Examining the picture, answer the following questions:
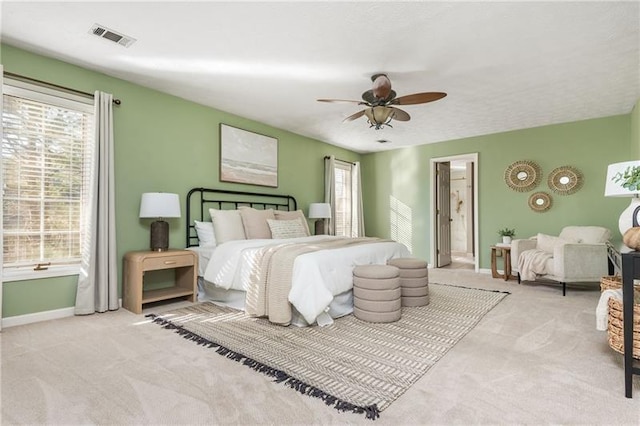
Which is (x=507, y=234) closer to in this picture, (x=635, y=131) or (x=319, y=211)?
(x=635, y=131)

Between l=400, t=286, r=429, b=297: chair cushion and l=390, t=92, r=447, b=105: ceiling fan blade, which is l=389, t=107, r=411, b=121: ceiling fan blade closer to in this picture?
l=390, t=92, r=447, b=105: ceiling fan blade

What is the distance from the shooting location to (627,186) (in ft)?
6.68

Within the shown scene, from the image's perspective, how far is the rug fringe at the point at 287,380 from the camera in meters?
1.66

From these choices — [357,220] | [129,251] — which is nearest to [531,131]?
[357,220]

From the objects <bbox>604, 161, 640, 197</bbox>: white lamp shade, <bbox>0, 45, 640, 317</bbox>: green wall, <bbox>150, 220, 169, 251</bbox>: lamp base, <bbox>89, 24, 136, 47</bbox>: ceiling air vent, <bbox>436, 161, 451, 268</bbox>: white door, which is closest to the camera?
<bbox>604, 161, 640, 197</bbox>: white lamp shade

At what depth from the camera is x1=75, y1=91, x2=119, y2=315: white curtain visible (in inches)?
129

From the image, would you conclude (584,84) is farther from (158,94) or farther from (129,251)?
(129,251)

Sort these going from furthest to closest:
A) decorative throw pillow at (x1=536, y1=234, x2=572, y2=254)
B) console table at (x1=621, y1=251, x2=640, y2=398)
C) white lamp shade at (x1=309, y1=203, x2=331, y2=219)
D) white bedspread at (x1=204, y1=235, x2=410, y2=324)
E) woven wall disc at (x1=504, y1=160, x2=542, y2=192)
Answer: white lamp shade at (x1=309, y1=203, x2=331, y2=219) → woven wall disc at (x1=504, y1=160, x2=542, y2=192) → decorative throw pillow at (x1=536, y1=234, x2=572, y2=254) → white bedspread at (x1=204, y1=235, x2=410, y2=324) → console table at (x1=621, y1=251, x2=640, y2=398)

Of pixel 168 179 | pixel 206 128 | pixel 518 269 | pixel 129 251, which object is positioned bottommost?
pixel 518 269

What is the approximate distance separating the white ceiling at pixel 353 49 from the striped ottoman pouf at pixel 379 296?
2010 millimetres

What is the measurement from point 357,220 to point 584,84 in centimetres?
422

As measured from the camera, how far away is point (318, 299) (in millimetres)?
2846

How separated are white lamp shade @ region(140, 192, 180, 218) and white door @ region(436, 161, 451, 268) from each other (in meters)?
4.97

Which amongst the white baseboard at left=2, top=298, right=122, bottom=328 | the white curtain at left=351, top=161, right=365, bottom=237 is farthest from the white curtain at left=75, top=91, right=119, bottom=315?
the white curtain at left=351, top=161, right=365, bottom=237
